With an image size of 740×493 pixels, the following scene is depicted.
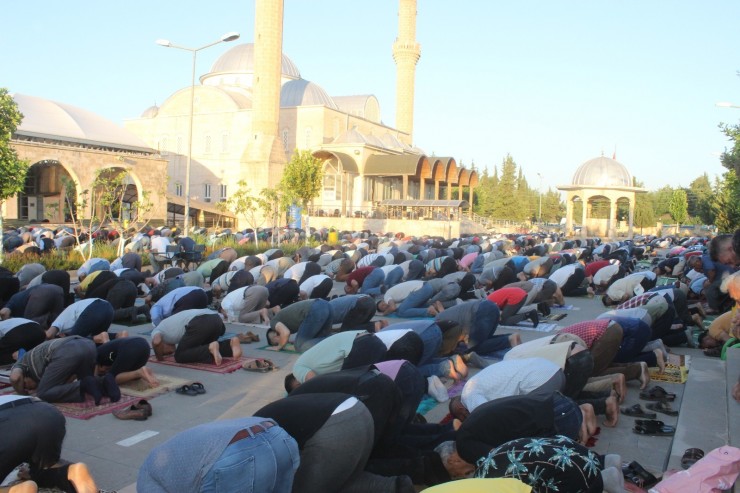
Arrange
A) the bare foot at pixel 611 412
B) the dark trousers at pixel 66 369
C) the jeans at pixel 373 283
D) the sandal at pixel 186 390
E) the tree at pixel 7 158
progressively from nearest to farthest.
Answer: the bare foot at pixel 611 412, the dark trousers at pixel 66 369, the sandal at pixel 186 390, the jeans at pixel 373 283, the tree at pixel 7 158

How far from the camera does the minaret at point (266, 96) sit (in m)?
36.3

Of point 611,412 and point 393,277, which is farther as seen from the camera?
point 393,277

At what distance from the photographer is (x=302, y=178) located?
85.8 feet

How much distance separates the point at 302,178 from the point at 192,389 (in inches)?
795

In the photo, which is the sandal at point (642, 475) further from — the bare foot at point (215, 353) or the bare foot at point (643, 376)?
the bare foot at point (215, 353)

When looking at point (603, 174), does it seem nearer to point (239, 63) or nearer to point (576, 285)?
point (576, 285)

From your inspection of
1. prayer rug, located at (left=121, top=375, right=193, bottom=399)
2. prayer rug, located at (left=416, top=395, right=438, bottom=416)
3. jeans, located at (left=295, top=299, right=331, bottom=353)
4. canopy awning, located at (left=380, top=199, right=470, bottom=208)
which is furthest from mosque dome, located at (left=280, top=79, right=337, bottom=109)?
prayer rug, located at (left=416, top=395, right=438, bottom=416)

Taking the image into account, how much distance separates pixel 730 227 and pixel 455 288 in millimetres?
19786

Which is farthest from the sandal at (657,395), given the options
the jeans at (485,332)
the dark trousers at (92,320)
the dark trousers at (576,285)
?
the dark trousers at (576,285)

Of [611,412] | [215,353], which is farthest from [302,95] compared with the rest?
[611,412]

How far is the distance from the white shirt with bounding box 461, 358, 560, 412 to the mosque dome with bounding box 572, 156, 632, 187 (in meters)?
35.7

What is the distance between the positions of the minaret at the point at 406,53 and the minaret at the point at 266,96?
1511 cm

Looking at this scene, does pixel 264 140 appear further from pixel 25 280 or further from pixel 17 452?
pixel 17 452

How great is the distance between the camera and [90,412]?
5641 mm
